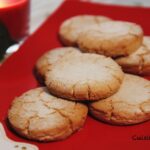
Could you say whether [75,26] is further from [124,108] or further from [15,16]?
[124,108]

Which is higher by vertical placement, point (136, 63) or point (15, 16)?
point (15, 16)

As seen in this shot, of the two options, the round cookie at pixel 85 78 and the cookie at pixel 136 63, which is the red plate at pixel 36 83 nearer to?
the round cookie at pixel 85 78

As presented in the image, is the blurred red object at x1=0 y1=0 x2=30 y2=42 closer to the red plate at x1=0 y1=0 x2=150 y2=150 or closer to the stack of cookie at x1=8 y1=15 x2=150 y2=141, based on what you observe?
the red plate at x1=0 y1=0 x2=150 y2=150

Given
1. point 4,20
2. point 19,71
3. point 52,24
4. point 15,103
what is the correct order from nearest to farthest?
point 15,103 → point 19,71 → point 4,20 → point 52,24

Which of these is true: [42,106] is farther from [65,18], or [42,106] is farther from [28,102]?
[65,18]

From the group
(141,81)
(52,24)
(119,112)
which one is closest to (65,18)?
(52,24)

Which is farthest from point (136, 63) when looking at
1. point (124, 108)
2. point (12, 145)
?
point (12, 145)

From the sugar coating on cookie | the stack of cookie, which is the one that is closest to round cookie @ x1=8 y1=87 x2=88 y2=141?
the stack of cookie
